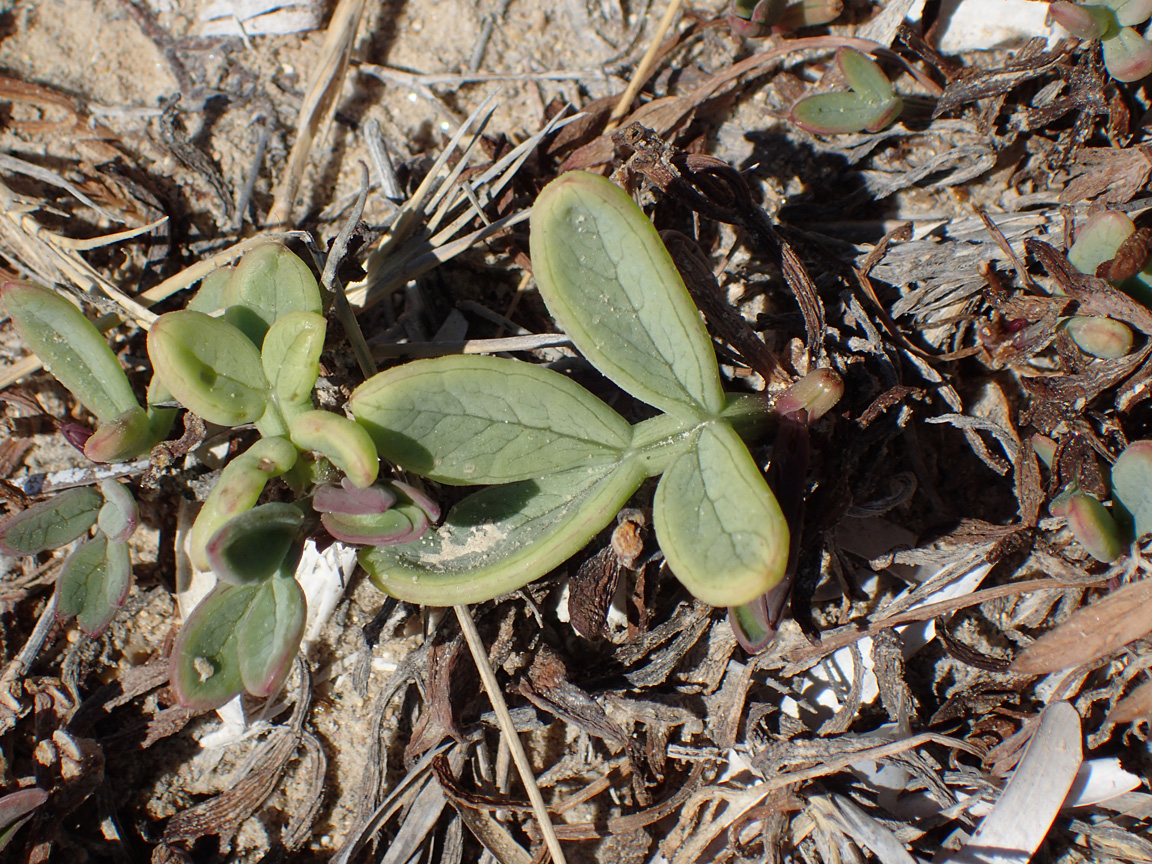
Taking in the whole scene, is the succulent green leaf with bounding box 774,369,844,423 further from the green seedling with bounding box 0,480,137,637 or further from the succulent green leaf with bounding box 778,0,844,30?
the green seedling with bounding box 0,480,137,637

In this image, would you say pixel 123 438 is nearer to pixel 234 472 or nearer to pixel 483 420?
pixel 234 472

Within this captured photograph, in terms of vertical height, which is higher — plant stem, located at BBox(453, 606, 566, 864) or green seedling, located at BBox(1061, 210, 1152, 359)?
green seedling, located at BBox(1061, 210, 1152, 359)

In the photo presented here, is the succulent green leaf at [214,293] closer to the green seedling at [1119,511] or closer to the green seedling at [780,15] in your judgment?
the green seedling at [780,15]

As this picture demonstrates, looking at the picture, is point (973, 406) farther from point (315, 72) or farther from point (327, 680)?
point (315, 72)

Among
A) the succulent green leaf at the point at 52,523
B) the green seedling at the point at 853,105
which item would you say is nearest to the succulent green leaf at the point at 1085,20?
the green seedling at the point at 853,105

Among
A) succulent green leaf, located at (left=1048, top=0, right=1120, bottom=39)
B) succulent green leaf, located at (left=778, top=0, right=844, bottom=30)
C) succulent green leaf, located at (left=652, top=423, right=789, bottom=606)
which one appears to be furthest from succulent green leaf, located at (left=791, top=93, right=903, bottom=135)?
succulent green leaf, located at (left=652, top=423, right=789, bottom=606)

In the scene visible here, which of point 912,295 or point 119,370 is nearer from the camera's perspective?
point 119,370

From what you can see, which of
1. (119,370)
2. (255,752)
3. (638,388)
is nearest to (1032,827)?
(638,388)
